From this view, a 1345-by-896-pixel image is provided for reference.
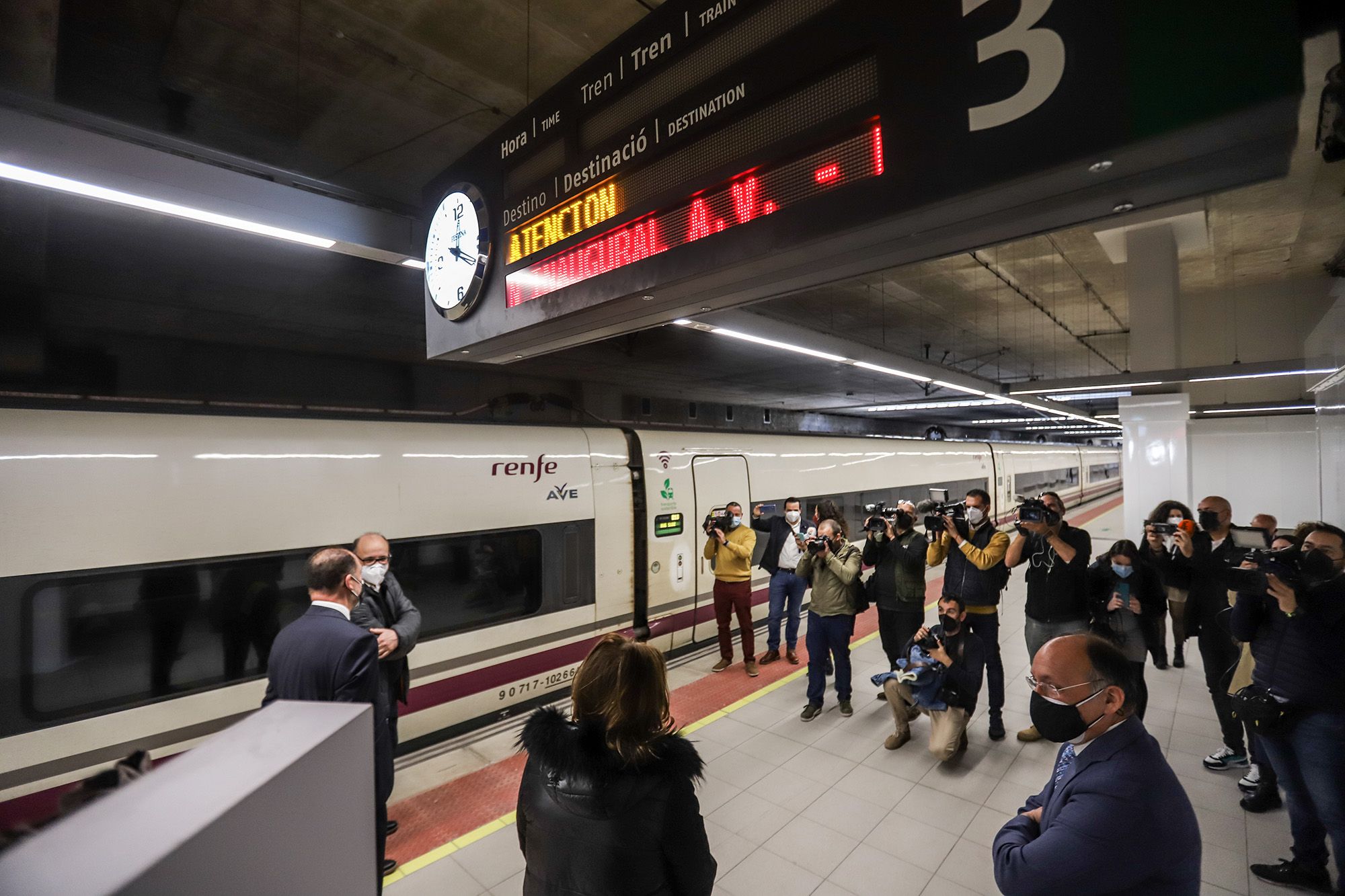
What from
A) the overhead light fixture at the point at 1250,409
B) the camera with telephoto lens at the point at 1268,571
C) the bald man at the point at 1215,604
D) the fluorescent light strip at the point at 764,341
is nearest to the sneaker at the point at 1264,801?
the bald man at the point at 1215,604

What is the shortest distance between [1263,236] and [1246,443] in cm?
758

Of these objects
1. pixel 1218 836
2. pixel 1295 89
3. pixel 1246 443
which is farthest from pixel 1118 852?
pixel 1246 443

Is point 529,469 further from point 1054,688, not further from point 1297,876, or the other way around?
point 1297,876

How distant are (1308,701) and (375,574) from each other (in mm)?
4741

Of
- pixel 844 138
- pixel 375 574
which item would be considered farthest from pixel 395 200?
pixel 844 138

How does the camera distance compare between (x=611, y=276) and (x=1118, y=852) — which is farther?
(x=611, y=276)

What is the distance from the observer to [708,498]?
267 inches

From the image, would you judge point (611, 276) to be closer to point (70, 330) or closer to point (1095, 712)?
point (1095, 712)

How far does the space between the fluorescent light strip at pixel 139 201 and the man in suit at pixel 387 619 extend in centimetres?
172

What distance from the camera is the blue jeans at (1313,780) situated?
Result: 2.78 metres

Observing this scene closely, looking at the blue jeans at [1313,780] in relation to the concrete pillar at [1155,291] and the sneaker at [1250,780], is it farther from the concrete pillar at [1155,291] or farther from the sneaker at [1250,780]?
the concrete pillar at [1155,291]

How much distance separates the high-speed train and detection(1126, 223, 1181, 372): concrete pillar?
4.60m

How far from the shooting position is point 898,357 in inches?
278

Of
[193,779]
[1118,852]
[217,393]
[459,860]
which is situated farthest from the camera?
[217,393]
